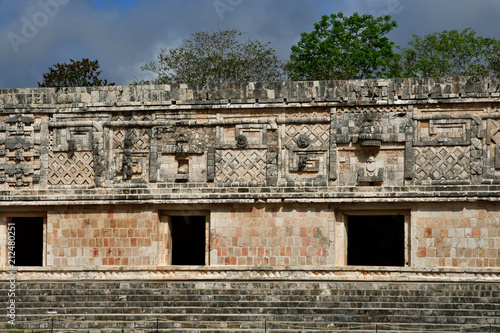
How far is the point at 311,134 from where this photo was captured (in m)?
16.5

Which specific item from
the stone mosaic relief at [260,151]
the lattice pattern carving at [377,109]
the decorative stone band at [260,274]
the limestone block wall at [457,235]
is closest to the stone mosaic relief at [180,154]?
the stone mosaic relief at [260,151]

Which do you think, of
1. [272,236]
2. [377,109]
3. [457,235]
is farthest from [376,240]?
[377,109]

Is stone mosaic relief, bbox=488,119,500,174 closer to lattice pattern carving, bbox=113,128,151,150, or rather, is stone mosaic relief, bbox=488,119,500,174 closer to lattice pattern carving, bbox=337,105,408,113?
lattice pattern carving, bbox=337,105,408,113

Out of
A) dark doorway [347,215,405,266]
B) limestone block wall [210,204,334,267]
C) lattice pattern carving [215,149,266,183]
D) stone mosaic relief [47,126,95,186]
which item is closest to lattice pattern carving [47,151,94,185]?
stone mosaic relief [47,126,95,186]

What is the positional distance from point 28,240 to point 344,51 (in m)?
13.4

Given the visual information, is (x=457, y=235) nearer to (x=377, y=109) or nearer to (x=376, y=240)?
(x=377, y=109)

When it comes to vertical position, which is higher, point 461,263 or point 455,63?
point 455,63

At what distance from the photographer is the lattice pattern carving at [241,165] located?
54.5 ft

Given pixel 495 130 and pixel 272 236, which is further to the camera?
pixel 272 236

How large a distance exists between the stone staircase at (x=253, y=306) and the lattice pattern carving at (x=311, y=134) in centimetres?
295

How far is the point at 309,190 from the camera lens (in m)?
16.3

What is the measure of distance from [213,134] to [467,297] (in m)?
6.16

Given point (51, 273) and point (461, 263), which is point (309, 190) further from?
point (51, 273)

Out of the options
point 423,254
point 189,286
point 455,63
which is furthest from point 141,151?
point 455,63
